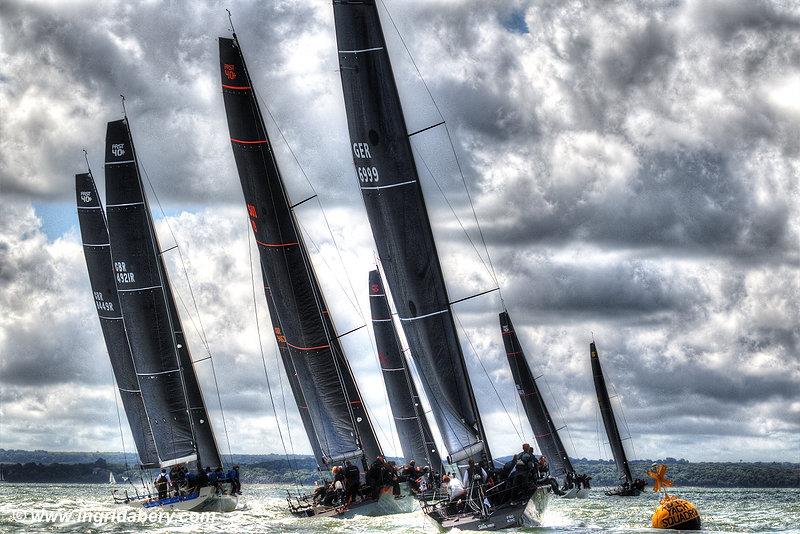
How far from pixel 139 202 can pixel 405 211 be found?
18.4 m

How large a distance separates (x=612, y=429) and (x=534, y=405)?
7.89m

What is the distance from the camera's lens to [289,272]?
37781 millimetres

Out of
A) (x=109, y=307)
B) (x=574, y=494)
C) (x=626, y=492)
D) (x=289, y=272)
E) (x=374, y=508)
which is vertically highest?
(x=109, y=307)

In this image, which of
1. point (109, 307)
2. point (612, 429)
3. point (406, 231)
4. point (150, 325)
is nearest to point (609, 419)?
point (612, 429)

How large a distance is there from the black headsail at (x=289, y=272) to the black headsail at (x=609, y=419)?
31518mm

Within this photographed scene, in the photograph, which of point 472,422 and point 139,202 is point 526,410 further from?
point 472,422

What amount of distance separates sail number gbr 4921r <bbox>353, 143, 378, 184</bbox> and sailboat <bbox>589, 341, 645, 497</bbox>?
134 feet

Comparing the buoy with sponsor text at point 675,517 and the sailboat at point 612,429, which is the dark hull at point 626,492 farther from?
the buoy with sponsor text at point 675,517

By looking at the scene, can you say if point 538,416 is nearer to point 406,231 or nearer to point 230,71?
point 230,71

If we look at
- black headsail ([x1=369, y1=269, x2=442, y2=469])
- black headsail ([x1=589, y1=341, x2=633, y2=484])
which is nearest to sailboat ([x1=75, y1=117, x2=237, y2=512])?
black headsail ([x1=369, y1=269, x2=442, y2=469])

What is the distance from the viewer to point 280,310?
38.4 m

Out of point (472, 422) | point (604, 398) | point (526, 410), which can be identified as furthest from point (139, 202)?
point (604, 398)

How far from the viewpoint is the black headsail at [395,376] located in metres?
50.0

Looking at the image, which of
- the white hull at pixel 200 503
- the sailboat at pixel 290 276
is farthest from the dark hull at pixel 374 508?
the white hull at pixel 200 503
